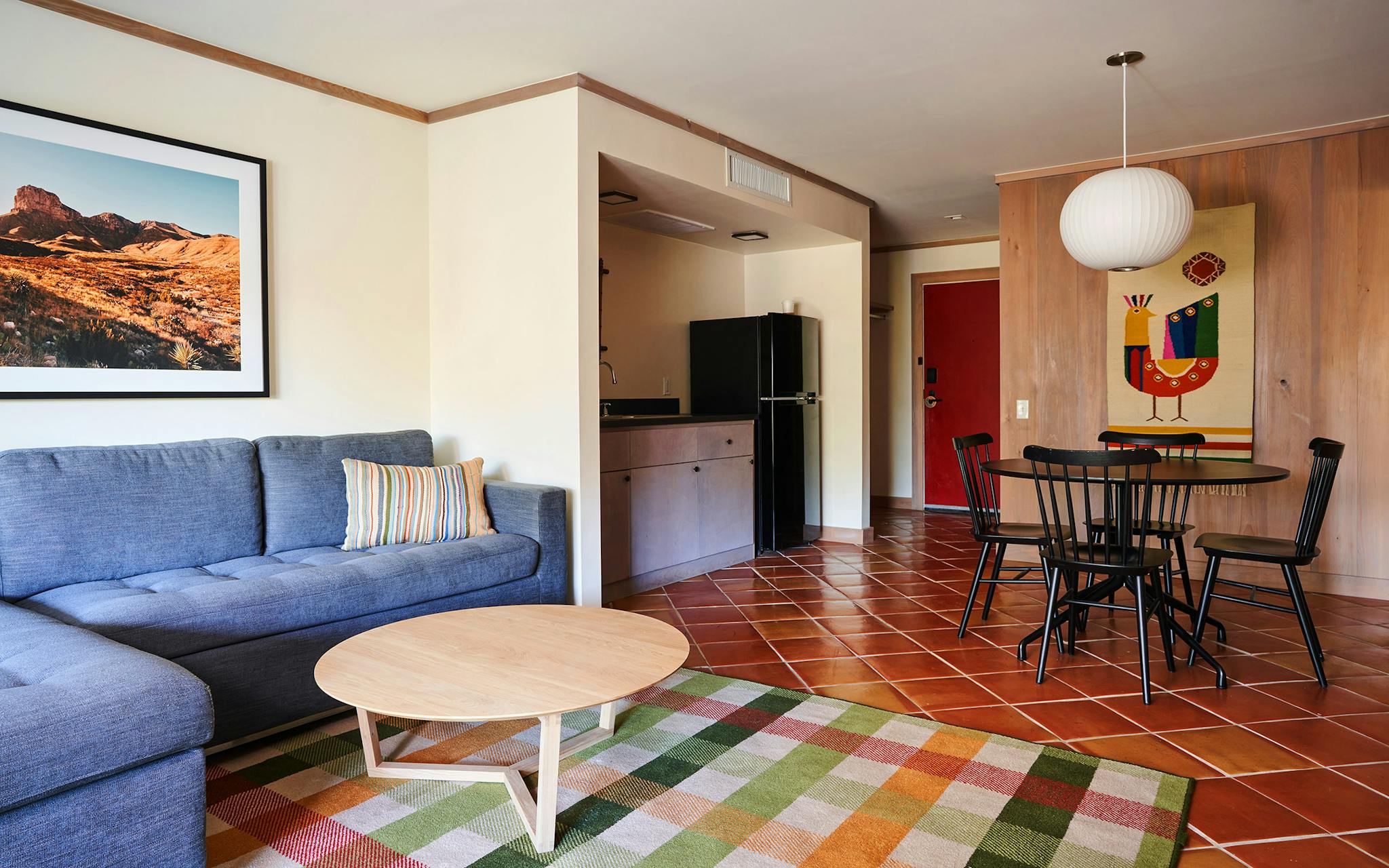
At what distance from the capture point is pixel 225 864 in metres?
1.84

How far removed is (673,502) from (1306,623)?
2798 millimetres

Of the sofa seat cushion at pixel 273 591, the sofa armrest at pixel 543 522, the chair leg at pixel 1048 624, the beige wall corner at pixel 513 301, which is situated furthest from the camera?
the beige wall corner at pixel 513 301

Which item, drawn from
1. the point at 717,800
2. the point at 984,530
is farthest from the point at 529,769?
the point at 984,530

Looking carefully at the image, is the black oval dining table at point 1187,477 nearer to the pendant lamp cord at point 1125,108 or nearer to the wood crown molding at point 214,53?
the pendant lamp cord at point 1125,108

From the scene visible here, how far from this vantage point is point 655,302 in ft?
18.5

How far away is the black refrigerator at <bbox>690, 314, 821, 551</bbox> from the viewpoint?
552 cm

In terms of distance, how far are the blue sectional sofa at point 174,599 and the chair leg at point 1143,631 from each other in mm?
2090

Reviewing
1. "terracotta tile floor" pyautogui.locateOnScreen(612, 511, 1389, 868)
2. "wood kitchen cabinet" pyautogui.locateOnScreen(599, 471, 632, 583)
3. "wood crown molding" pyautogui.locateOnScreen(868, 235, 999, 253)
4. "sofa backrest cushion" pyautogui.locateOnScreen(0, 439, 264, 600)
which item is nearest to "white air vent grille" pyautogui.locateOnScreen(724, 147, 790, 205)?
"wood kitchen cabinet" pyautogui.locateOnScreen(599, 471, 632, 583)

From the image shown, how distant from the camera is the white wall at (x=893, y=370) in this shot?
7613mm

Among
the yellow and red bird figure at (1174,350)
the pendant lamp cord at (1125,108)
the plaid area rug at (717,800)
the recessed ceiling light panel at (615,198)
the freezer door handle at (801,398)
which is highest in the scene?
the pendant lamp cord at (1125,108)

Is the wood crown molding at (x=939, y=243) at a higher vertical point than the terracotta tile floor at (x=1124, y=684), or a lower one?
higher

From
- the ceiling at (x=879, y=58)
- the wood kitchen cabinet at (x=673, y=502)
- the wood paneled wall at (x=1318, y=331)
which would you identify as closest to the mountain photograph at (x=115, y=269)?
the ceiling at (x=879, y=58)

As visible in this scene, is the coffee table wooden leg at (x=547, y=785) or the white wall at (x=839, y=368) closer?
the coffee table wooden leg at (x=547, y=785)

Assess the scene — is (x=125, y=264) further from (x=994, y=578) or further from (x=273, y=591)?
(x=994, y=578)
